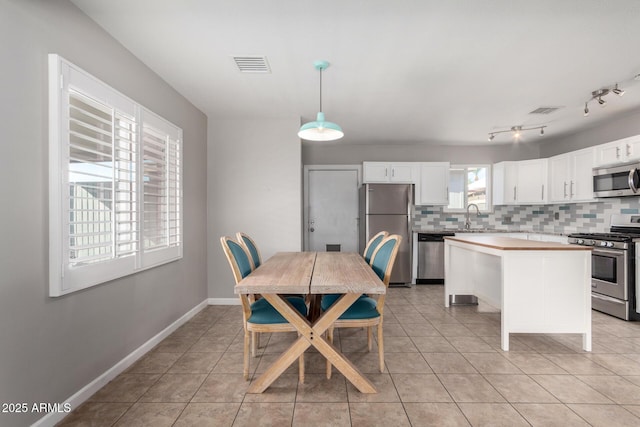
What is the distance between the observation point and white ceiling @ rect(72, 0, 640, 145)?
185 centimetres

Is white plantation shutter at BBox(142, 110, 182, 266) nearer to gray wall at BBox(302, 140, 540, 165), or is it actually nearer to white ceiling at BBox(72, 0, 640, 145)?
white ceiling at BBox(72, 0, 640, 145)

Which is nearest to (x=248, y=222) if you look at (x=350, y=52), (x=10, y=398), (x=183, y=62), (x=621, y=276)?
(x=183, y=62)

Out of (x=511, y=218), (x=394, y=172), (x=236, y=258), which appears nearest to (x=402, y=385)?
(x=236, y=258)

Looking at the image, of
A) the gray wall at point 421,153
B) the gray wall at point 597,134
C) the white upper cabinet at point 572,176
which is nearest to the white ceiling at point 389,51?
the gray wall at point 597,134

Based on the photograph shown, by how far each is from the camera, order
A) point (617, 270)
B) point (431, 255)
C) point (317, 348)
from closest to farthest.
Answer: point (317, 348)
point (617, 270)
point (431, 255)

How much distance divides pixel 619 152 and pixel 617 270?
4.62 feet

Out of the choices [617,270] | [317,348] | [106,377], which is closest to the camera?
[317,348]

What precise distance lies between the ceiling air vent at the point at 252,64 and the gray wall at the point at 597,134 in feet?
13.5

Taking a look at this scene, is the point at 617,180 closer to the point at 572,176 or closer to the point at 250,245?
the point at 572,176

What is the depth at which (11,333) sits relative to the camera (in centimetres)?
143

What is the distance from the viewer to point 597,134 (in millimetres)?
4332

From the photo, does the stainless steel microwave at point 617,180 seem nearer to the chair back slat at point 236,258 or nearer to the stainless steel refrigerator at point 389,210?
the stainless steel refrigerator at point 389,210

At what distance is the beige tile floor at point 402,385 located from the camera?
170 centimetres

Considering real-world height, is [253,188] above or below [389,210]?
above
